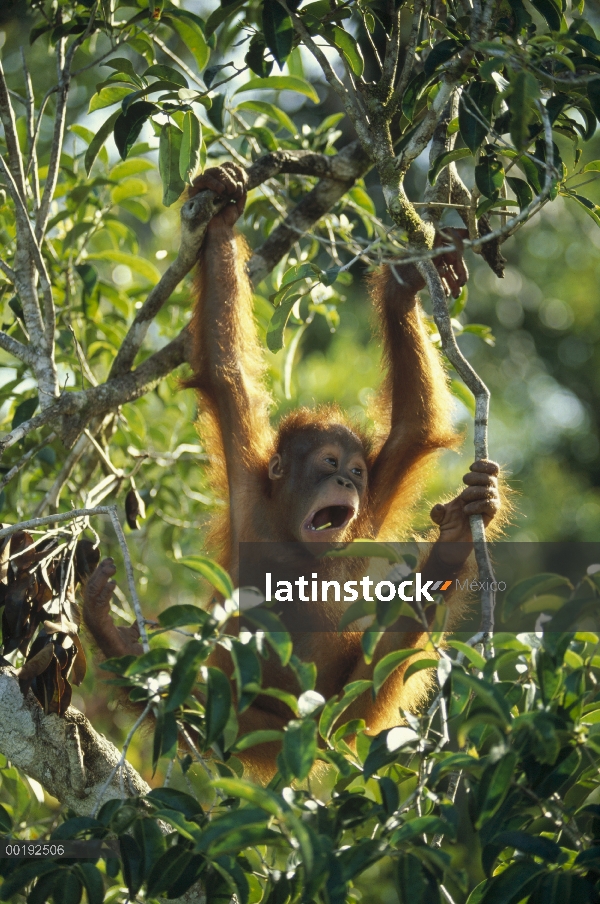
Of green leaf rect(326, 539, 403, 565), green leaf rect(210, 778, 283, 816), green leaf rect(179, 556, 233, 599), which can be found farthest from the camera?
green leaf rect(326, 539, 403, 565)

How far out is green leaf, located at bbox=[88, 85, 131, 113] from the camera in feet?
12.2

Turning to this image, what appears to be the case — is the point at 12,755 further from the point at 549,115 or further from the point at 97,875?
the point at 549,115

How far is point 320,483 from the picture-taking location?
4.38 m

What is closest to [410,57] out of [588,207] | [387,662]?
[588,207]

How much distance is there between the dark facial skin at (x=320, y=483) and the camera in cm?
429

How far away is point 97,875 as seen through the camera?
7.14ft

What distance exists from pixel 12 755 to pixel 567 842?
180cm

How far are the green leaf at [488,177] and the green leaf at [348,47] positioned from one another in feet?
2.41

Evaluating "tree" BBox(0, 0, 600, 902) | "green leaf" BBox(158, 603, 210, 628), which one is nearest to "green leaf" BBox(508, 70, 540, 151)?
"tree" BBox(0, 0, 600, 902)

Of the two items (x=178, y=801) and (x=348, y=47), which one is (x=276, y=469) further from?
(x=178, y=801)

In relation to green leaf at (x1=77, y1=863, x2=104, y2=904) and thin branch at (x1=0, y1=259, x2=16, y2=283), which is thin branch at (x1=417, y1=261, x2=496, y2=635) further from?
thin branch at (x1=0, y1=259, x2=16, y2=283)

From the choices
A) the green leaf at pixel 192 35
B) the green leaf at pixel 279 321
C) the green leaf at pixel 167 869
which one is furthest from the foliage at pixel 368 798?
the green leaf at pixel 192 35

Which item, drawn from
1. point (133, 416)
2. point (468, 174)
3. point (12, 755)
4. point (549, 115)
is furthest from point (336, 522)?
point (468, 174)

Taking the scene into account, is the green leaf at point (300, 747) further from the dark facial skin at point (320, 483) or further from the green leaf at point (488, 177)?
the dark facial skin at point (320, 483)
